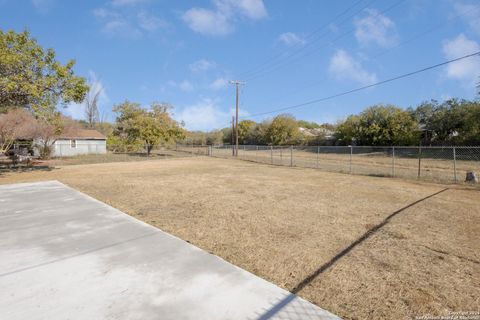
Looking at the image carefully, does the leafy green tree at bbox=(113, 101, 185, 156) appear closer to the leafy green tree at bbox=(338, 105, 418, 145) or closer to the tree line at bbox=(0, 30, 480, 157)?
the tree line at bbox=(0, 30, 480, 157)

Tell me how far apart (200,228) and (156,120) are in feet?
93.3

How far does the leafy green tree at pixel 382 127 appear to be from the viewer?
29969mm

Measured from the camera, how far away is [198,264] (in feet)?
11.9

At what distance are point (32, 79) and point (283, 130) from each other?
36768 mm

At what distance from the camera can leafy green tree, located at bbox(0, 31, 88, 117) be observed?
11688 millimetres

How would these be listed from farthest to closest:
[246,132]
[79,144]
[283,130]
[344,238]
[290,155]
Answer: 1. [246,132]
2. [283,130]
3. [79,144]
4. [290,155]
5. [344,238]

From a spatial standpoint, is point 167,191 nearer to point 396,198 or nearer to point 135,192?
point 135,192

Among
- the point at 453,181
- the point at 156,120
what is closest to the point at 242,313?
the point at 453,181

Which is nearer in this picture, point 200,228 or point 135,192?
point 200,228

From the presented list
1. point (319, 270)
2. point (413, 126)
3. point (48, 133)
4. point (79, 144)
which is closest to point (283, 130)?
point (413, 126)

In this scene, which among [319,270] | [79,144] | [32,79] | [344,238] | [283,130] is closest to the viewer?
[319,270]

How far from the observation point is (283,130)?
45.8m

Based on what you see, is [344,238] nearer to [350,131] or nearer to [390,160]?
[390,160]

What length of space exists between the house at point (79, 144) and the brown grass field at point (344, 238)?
2575cm
